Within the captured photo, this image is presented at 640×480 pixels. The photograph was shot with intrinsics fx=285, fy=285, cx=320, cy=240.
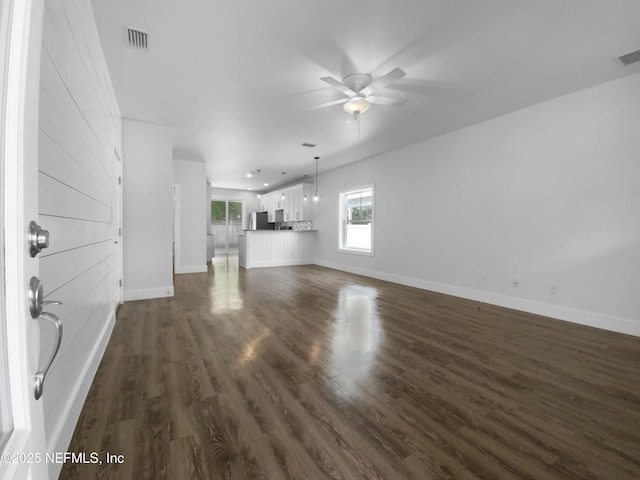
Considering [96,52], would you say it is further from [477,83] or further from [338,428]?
[477,83]

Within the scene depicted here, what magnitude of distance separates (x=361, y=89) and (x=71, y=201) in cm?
277

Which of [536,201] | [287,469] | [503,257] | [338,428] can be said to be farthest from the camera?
[503,257]

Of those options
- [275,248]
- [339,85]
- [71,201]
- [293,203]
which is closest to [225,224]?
[293,203]

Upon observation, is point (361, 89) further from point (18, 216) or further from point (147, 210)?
point (147, 210)

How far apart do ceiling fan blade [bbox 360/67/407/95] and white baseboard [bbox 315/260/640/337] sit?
11.1 feet

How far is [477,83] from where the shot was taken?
3230mm

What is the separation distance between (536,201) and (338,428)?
389 cm

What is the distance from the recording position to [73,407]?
160cm

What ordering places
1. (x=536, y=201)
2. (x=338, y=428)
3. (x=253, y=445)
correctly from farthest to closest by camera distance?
(x=536, y=201) < (x=338, y=428) < (x=253, y=445)

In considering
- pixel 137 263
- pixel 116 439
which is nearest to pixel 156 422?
pixel 116 439

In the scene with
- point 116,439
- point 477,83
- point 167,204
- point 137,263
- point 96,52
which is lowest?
point 116,439

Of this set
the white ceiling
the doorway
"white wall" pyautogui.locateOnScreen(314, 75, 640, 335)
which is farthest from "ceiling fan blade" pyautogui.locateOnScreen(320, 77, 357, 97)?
the doorway

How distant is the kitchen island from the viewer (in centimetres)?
786

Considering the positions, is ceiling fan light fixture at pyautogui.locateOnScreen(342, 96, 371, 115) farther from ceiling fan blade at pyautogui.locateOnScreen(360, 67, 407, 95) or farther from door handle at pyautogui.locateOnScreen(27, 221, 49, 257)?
door handle at pyautogui.locateOnScreen(27, 221, 49, 257)
